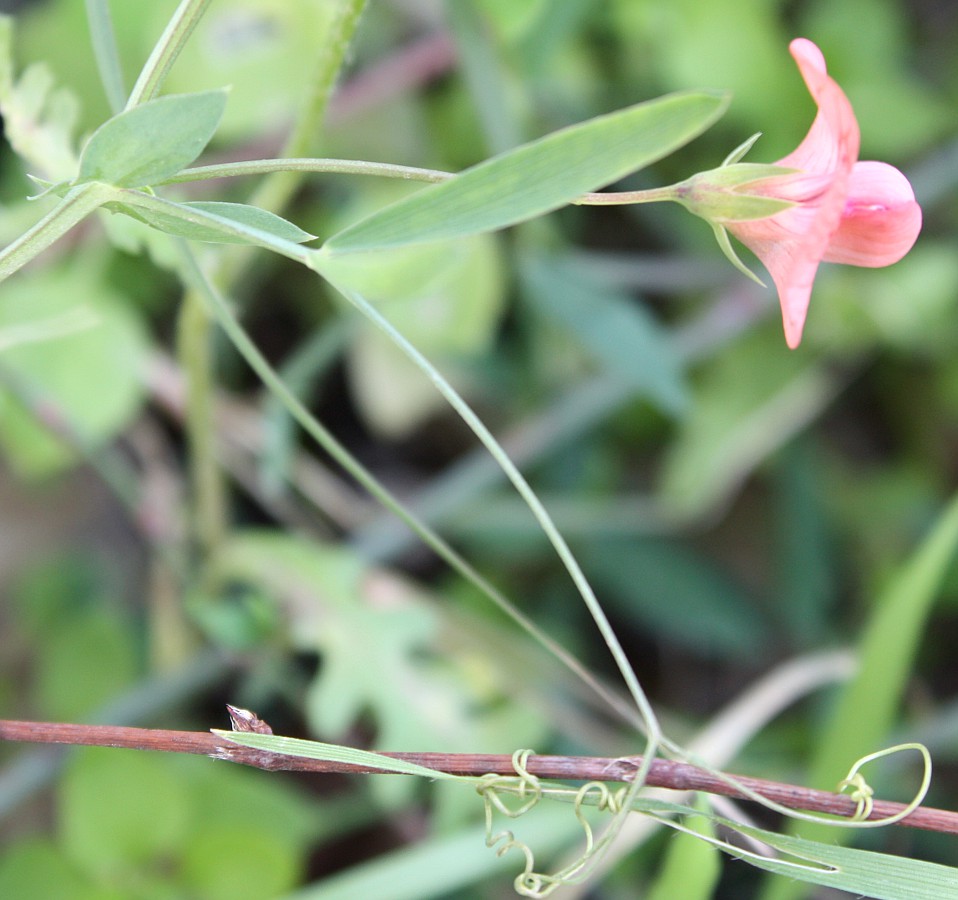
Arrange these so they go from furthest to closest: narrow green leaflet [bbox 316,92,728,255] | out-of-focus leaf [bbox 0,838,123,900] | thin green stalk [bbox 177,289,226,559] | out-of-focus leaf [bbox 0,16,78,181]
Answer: out-of-focus leaf [bbox 0,838,123,900] → thin green stalk [bbox 177,289,226,559] → out-of-focus leaf [bbox 0,16,78,181] → narrow green leaflet [bbox 316,92,728,255]

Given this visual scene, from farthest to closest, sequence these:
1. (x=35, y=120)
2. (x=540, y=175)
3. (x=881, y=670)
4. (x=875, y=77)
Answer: (x=875, y=77) < (x=881, y=670) < (x=35, y=120) < (x=540, y=175)

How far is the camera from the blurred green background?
90 cm

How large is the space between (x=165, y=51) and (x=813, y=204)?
0.25 m

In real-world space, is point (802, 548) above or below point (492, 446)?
above

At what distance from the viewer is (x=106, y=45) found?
46 cm

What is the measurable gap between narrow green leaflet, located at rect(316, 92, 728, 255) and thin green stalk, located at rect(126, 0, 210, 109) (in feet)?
0.33

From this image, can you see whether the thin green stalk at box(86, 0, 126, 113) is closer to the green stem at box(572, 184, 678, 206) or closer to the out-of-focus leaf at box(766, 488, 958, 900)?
the green stem at box(572, 184, 678, 206)

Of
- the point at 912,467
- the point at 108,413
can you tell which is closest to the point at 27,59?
the point at 108,413

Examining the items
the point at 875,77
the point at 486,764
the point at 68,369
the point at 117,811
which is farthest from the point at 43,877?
the point at 875,77

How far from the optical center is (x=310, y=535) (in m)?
1.13

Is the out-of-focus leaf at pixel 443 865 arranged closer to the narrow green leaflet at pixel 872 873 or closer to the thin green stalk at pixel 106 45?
the narrow green leaflet at pixel 872 873

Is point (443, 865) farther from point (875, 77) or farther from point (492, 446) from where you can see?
point (875, 77)

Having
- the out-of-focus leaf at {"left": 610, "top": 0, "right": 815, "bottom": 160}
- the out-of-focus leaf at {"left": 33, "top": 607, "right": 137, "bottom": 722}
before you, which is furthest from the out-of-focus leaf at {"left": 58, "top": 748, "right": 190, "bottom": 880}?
the out-of-focus leaf at {"left": 610, "top": 0, "right": 815, "bottom": 160}

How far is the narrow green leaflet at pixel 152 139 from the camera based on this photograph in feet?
1.07
